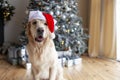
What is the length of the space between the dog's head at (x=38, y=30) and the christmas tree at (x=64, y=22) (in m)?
1.54

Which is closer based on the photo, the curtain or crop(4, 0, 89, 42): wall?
the curtain

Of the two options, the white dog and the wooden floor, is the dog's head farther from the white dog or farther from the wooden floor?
the wooden floor

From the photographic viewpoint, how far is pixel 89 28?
453 centimetres

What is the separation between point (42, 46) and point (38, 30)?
0.23 m

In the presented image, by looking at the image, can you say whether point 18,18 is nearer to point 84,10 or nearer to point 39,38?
point 84,10

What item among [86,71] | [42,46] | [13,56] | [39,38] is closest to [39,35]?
[39,38]

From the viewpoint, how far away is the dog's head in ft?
6.47

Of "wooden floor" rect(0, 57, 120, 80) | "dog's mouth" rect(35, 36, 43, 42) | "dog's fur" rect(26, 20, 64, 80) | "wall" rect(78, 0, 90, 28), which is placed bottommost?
"wooden floor" rect(0, 57, 120, 80)

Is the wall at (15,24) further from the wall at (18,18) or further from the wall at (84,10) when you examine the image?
the wall at (84,10)

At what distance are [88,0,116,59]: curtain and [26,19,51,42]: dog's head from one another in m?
2.38

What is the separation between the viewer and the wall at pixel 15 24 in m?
4.81

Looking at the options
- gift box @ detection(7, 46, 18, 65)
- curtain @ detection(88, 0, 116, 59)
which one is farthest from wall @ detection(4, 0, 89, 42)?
gift box @ detection(7, 46, 18, 65)

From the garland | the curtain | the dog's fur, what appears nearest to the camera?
the dog's fur

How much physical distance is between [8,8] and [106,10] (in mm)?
2082
